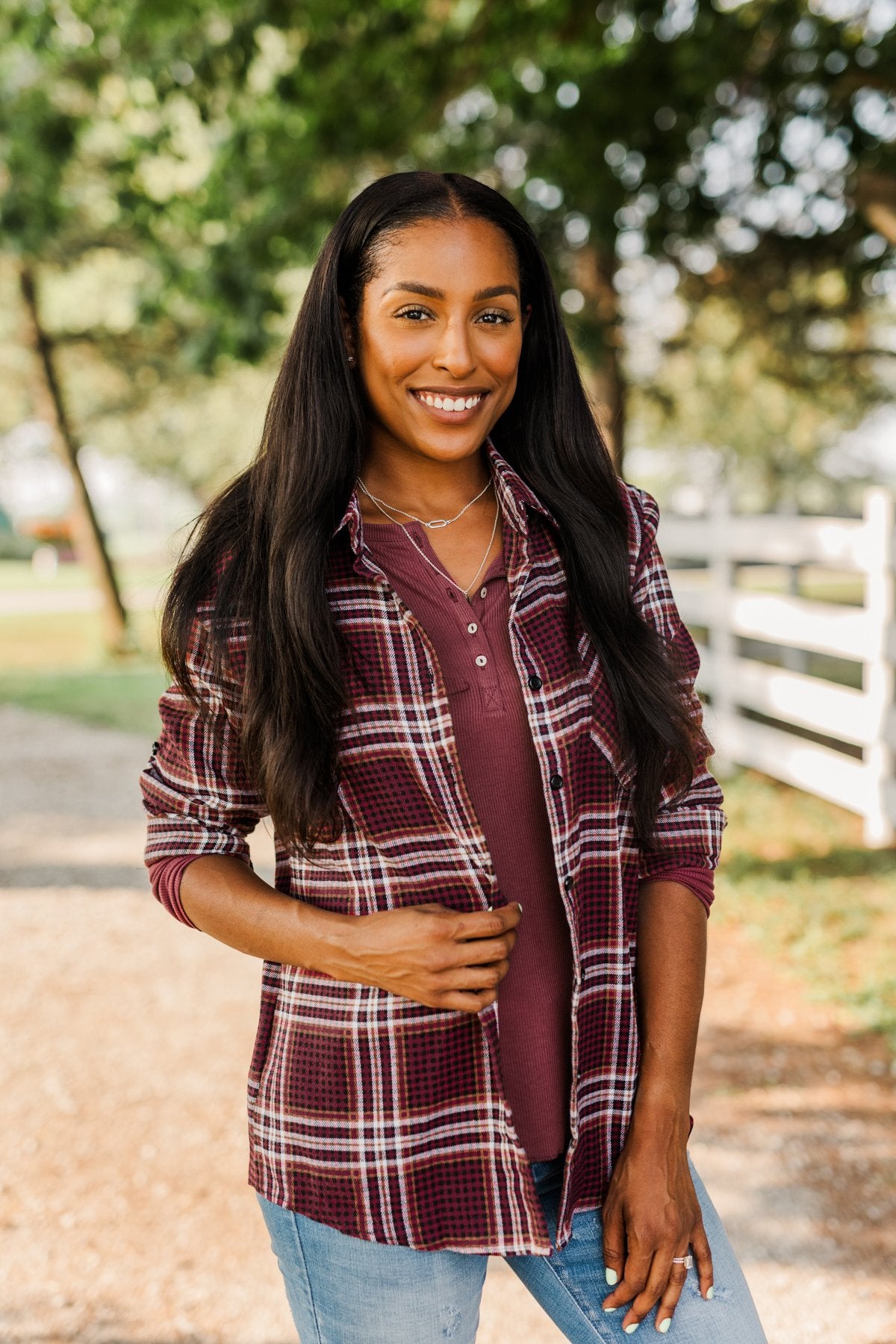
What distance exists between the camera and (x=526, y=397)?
2.01 metres

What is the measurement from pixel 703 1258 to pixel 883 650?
5160 mm

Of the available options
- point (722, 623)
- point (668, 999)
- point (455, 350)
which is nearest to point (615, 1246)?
point (668, 999)

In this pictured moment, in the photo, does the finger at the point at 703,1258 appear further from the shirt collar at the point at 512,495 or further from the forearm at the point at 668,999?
the shirt collar at the point at 512,495

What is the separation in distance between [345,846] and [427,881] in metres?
0.12

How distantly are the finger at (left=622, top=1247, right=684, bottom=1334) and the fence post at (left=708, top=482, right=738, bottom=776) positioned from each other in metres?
6.92

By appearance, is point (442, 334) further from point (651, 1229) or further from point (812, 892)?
point (812, 892)

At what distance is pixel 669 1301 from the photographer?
168cm

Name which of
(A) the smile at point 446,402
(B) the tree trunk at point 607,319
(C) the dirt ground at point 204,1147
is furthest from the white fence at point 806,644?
(A) the smile at point 446,402

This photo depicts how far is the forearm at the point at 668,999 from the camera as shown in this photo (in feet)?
5.79

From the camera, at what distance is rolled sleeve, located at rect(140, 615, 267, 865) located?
67.4 inches

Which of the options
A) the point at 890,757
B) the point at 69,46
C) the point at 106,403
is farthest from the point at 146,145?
the point at 106,403

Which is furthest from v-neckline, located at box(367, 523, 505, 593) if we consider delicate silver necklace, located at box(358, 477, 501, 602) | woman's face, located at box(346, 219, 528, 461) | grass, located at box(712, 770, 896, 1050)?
grass, located at box(712, 770, 896, 1050)

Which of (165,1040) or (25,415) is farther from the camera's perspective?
(25,415)

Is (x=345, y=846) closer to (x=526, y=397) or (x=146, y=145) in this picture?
(x=526, y=397)
